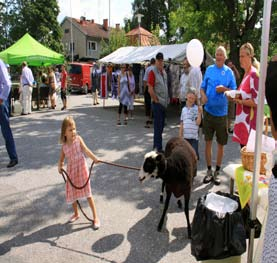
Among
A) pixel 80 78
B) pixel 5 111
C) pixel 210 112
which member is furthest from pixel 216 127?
pixel 80 78

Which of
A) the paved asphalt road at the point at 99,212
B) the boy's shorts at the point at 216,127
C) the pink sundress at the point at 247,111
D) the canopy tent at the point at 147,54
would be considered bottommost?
the paved asphalt road at the point at 99,212

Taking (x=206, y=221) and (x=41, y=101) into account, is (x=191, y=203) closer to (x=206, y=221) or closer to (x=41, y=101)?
(x=206, y=221)

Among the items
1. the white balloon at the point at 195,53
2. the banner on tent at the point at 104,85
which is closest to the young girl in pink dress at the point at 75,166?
the white balloon at the point at 195,53

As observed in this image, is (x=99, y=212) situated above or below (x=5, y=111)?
below

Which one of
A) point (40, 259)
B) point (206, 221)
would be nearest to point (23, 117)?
point (40, 259)

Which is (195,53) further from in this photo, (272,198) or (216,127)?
(272,198)

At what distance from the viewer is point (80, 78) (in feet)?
80.6

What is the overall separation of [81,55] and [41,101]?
144ft

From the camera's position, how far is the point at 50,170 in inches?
257

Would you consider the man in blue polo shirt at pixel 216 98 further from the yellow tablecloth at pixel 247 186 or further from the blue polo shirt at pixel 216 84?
the yellow tablecloth at pixel 247 186

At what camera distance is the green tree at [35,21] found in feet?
152

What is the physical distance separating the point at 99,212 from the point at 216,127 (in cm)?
224

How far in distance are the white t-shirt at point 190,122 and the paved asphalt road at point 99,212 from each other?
76cm

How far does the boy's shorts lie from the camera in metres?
5.55
